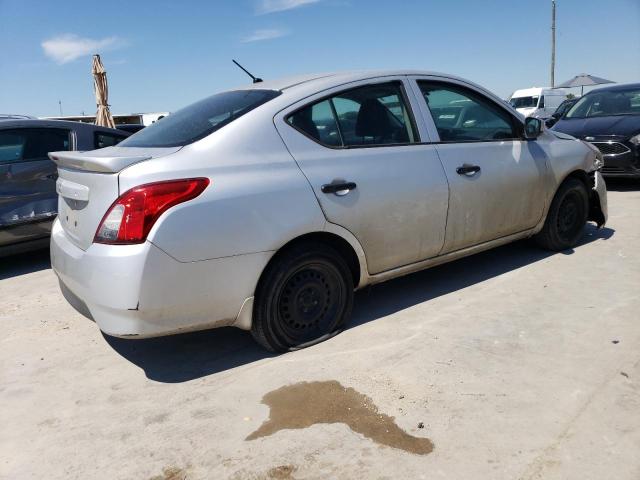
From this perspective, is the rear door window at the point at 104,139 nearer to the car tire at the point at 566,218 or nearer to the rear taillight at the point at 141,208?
the rear taillight at the point at 141,208

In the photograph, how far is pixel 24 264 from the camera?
6.00m

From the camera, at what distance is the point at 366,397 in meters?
2.78

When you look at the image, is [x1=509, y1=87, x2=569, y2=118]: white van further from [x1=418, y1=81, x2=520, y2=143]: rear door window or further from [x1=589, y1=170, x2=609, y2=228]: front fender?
[x1=418, y1=81, x2=520, y2=143]: rear door window

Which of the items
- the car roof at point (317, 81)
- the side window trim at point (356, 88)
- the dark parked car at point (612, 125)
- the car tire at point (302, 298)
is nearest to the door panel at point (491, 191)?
the side window trim at point (356, 88)

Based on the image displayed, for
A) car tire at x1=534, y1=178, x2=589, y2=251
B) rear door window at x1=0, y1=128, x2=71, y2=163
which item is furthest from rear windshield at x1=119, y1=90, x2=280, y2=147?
car tire at x1=534, y1=178, x2=589, y2=251

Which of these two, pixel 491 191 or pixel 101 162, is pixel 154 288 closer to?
pixel 101 162

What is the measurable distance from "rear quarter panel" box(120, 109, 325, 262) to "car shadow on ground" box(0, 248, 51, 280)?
11.7 ft

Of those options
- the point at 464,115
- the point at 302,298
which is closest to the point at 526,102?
the point at 464,115

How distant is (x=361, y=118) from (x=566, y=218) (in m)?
2.49

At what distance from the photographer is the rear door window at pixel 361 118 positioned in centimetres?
334

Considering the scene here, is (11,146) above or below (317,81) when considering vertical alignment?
below

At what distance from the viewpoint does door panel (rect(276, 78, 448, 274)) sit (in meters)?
3.24

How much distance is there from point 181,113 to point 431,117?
1734 millimetres

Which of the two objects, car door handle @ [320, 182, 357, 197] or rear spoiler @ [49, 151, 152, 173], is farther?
car door handle @ [320, 182, 357, 197]
